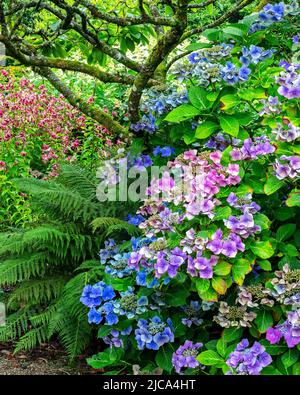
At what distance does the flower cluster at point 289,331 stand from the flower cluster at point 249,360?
0.06m

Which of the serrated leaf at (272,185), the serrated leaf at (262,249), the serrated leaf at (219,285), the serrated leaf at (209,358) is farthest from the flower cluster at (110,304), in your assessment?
the serrated leaf at (272,185)

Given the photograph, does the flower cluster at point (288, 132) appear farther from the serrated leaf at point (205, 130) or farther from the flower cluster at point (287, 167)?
the serrated leaf at point (205, 130)

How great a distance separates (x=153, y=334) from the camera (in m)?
2.56

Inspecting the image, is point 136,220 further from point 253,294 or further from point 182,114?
point 253,294

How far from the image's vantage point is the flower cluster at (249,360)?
2230 millimetres

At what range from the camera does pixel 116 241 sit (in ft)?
11.0

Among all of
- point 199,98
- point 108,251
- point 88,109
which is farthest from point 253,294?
point 88,109

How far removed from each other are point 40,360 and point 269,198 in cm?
154

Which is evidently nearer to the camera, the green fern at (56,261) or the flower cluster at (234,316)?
the flower cluster at (234,316)

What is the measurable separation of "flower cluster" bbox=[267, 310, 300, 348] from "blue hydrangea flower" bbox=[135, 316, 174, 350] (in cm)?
48

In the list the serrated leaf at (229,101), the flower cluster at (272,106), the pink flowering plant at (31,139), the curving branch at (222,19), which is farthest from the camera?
the pink flowering plant at (31,139)

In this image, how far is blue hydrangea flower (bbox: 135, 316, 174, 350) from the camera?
2549 mm

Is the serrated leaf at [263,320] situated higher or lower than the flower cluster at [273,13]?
lower
